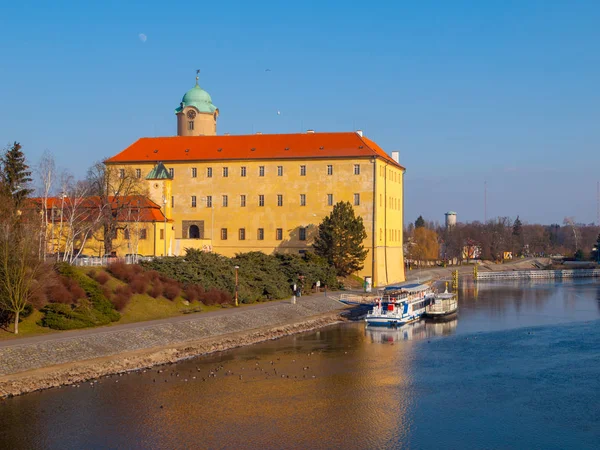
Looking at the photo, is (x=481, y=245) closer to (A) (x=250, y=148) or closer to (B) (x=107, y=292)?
(A) (x=250, y=148)

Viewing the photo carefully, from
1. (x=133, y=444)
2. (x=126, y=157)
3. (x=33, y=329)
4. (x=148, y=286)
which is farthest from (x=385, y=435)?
(x=126, y=157)

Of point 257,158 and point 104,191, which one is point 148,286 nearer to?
point 104,191

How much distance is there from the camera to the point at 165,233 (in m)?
65.6

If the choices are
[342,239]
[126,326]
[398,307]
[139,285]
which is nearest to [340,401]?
[126,326]

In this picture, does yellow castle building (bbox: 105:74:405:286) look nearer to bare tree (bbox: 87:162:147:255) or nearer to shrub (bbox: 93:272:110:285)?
bare tree (bbox: 87:162:147:255)

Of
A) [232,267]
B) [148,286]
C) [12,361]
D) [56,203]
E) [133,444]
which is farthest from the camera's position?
[56,203]

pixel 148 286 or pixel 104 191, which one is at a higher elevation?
pixel 104 191

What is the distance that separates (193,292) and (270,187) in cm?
2808

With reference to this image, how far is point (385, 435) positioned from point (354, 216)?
157 feet

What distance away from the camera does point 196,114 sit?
3504 inches

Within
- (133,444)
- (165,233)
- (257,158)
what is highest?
(257,158)

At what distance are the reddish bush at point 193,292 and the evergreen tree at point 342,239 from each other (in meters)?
20.9

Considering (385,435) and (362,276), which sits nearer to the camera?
(385,435)

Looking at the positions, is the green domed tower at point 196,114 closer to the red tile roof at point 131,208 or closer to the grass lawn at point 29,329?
the red tile roof at point 131,208
